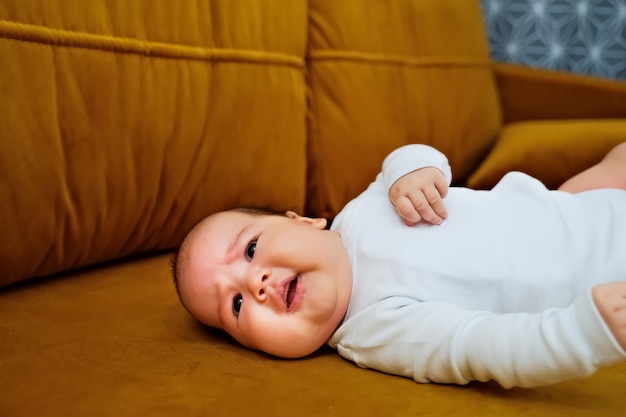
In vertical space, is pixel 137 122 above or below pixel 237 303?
above

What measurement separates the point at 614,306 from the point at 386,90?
98cm

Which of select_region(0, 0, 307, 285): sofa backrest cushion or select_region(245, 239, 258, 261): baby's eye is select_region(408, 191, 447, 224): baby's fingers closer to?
select_region(245, 239, 258, 261): baby's eye

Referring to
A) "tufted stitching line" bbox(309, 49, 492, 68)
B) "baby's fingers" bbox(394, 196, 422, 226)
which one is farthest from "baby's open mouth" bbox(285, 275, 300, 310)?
"tufted stitching line" bbox(309, 49, 492, 68)

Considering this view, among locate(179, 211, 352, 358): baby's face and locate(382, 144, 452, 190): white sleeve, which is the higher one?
locate(382, 144, 452, 190): white sleeve

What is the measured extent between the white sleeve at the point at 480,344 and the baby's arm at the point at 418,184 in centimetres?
14

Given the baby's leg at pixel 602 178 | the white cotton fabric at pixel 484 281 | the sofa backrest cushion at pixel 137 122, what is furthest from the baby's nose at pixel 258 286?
the baby's leg at pixel 602 178

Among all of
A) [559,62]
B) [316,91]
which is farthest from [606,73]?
[316,91]

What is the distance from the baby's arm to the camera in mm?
978

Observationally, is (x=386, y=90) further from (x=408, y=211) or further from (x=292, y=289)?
(x=292, y=289)

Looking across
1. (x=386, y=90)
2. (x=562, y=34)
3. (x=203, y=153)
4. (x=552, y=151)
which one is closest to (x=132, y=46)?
(x=203, y=153)

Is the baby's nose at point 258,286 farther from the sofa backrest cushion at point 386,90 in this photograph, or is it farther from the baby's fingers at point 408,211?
the sofa backrest cushion at point 386,90

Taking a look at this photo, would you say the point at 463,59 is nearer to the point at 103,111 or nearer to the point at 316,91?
the point at 316,91

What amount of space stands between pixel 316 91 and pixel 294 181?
8.6 inches

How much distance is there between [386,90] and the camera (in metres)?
1.58
